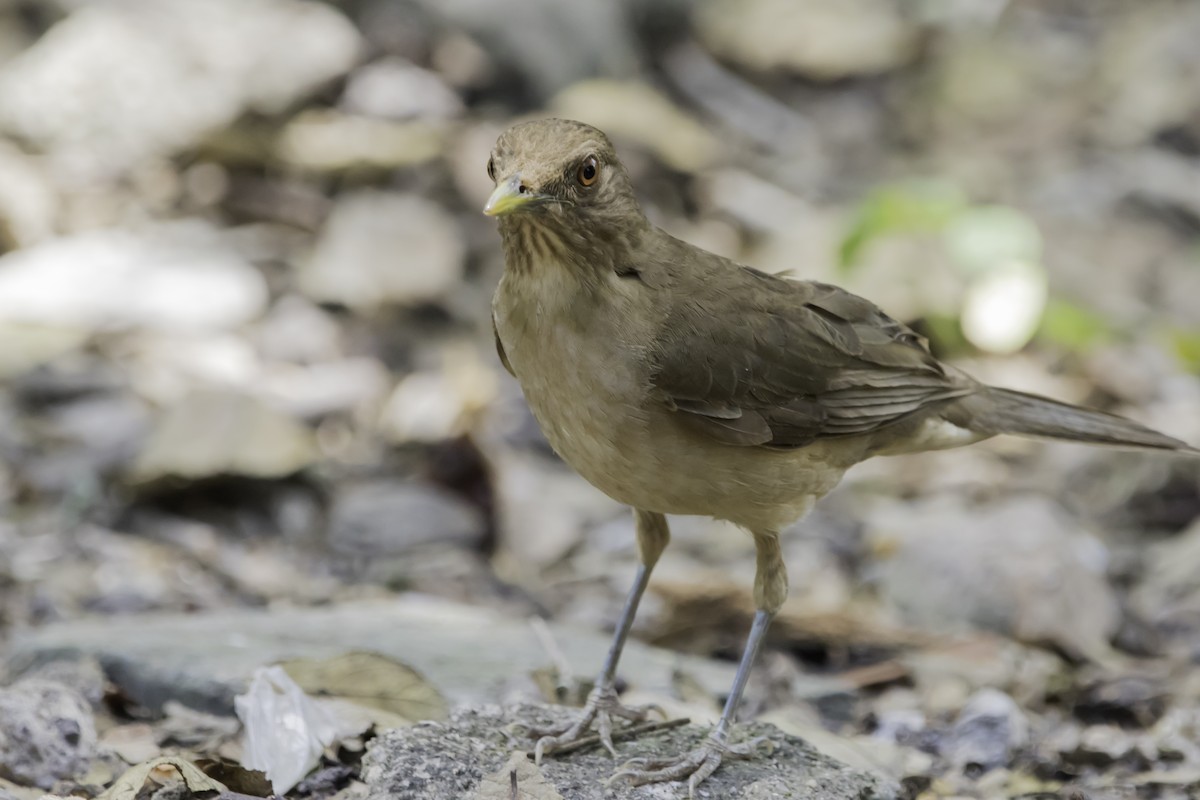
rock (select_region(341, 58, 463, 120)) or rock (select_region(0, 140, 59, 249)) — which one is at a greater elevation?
rock (select_region(341, 58, 463, 120))

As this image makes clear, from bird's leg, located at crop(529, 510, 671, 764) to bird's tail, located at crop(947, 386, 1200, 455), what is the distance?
134cm

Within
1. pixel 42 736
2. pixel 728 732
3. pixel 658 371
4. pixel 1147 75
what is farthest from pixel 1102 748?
pixel 1147 75

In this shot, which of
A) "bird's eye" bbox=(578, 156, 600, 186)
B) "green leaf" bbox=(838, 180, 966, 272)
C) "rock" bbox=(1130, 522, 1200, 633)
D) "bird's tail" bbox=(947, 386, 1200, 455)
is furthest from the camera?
"green leaf" bbox=(838, 180, 966, 272)

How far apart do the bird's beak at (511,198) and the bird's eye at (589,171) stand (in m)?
0.18

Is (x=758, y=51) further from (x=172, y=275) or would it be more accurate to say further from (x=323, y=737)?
(x=323, y=737)

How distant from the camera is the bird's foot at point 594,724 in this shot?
15.1 ft

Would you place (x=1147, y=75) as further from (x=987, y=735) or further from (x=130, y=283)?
(x=987, y=735)

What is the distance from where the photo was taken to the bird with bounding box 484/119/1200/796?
14.4 ft

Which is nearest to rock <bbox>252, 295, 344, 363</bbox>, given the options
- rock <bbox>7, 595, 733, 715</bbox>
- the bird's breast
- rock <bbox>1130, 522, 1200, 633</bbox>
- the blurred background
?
the blurred background

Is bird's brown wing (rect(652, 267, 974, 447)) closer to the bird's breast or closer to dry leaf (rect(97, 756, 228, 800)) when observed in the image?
the bird's breast

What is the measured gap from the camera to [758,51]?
15391 mm

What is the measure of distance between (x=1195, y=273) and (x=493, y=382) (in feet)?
20.7

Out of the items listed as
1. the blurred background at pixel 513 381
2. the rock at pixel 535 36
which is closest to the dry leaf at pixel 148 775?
the blurred background at pixel 513 381

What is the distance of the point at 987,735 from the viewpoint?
575 centimetres
